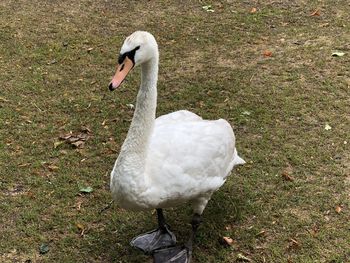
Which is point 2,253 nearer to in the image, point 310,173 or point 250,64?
point 310,173

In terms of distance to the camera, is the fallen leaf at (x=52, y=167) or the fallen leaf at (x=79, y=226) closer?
the fallen leaf at (x=79, y=226)

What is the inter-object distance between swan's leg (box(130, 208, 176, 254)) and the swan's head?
1323mm

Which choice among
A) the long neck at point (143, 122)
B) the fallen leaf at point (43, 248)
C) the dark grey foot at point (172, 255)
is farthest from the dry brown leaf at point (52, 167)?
the long neck at point (143, 122)

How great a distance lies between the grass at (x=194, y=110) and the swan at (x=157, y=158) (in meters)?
0.63

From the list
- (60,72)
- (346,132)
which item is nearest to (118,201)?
(346,132)

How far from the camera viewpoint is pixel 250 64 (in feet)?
23.9

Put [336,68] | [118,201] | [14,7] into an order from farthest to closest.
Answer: [14,7]
[336,68]
[118,201]

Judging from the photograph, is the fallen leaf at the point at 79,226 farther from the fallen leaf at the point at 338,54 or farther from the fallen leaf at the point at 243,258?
the fallen leaf at the point at 338,54

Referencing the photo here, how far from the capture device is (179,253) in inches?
173

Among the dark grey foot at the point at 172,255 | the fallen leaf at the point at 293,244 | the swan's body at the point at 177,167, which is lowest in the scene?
the fallen leaf at the point at 293,244

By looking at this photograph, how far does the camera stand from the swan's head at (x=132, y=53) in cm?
365

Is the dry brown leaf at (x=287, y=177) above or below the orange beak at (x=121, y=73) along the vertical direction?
below

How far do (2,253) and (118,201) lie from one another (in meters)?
1.22

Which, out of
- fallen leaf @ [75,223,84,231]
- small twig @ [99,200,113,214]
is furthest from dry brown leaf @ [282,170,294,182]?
fallen leaf @ [75,223,84,231]
